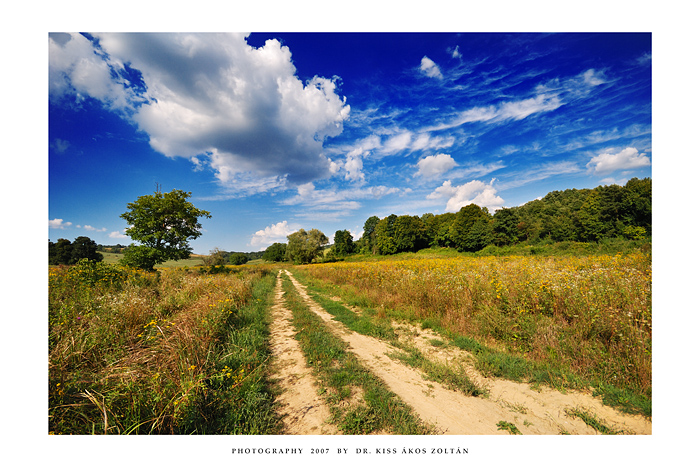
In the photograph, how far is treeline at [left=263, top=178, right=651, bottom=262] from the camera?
17.6 metres

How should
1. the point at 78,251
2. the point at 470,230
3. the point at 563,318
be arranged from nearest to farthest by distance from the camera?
the point at 563,318, the point at 78,251, the point at 470,230

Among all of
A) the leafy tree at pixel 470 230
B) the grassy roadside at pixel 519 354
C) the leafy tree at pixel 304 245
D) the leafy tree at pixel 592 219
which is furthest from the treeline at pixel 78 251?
the leafy tree at pixel 470 230

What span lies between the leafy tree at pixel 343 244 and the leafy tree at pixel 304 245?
365cm

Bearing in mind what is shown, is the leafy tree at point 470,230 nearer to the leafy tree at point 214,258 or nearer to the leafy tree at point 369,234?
the leafy tree at point 369,234

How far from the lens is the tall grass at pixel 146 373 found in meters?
2.38

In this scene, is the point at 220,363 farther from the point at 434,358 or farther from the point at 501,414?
the point at 501,414

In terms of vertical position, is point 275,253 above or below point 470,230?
below

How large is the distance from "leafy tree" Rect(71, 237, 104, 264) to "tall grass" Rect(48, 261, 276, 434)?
10.6 feet

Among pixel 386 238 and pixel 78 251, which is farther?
pixel 386 238

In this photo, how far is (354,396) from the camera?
315cm

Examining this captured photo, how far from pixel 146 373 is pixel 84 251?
933cm

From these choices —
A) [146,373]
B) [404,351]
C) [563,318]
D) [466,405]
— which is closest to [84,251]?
[146,373]

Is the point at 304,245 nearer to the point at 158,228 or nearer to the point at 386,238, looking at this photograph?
the point at 386,238

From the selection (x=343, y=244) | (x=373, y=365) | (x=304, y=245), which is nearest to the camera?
(x=373, y=365)
